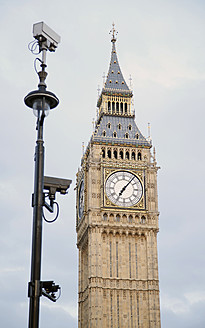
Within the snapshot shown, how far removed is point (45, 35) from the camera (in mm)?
14211

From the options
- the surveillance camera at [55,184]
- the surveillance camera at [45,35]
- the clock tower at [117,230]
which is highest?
the clock tower at [117,230]

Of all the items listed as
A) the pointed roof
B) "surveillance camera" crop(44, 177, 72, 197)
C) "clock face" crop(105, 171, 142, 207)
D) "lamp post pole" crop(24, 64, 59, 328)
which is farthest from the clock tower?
"lamp post pole" crop(24, 64, 59, 328)

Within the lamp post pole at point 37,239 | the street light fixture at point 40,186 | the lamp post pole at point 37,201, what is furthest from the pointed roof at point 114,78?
the lamp post pole at point 37,239

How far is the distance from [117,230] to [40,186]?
163 feet

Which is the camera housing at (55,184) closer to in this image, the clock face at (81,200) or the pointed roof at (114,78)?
the clock face at (81,200)

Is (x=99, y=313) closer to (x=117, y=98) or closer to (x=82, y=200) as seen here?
(x=82, y=200)

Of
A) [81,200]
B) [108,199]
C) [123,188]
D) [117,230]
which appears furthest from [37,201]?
[81,200]

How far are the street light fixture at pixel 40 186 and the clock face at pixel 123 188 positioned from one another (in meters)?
49.4

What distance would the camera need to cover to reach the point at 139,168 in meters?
65.4

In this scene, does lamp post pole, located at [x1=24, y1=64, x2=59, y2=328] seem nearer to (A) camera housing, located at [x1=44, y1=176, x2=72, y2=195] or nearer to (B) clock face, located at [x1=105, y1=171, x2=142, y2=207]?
(A) camera housing, located at [x1=44, y1=176, x2=72, y2=195]

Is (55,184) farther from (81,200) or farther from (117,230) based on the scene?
(81,200)

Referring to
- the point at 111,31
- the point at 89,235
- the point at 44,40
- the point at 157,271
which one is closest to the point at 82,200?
the point at 89,235

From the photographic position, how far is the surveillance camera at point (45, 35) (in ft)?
45.9

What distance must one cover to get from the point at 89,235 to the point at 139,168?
10.1 metres
